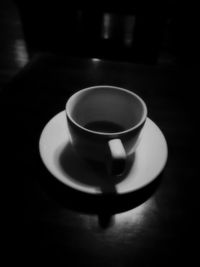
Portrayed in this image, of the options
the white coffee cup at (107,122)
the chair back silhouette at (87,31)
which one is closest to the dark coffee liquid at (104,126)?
the white coffee cup at (107,122)

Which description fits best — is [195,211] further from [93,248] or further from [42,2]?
[42,2]

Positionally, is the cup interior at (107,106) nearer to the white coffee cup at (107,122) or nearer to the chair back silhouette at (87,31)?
the white coffee cup at (107,122)

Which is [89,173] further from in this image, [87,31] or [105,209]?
[87,31]

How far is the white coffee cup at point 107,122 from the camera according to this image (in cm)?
37

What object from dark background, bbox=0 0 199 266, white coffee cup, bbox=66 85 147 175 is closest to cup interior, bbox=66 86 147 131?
white coffee cup, bbox=66 85 147 175

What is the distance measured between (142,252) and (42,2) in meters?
1.45

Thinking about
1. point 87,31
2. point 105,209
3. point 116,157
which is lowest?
point 87,31

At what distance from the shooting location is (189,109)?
24.2 inches

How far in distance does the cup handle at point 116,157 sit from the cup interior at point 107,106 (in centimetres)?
10

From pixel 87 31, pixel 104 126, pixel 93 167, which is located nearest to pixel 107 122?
pixel 104 126

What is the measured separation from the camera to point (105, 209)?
1.34 ft

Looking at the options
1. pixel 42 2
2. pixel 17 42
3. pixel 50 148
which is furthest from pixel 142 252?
pixel 17 42

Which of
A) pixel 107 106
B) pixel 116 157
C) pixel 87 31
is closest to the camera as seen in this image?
pixel 116 157

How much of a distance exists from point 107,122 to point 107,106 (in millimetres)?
34
